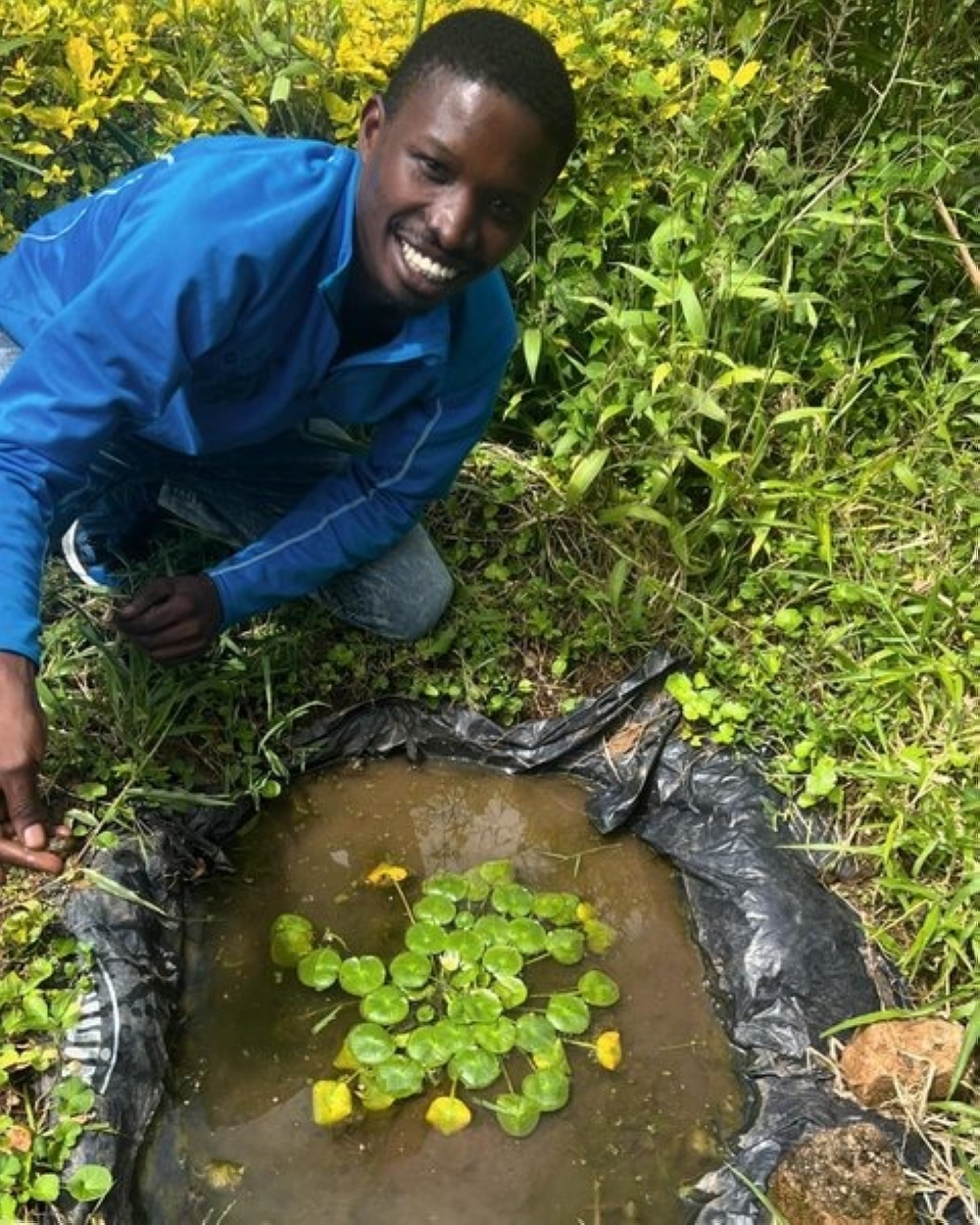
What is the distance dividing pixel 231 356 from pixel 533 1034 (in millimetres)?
1473

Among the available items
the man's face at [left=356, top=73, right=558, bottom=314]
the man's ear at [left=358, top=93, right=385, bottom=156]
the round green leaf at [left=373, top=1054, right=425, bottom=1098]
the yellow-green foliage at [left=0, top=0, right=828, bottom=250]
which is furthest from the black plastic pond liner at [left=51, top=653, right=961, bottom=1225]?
the yellow-green foliage at [left=0, top=0, right=828, bottom=250]

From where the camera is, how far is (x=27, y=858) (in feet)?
6.23

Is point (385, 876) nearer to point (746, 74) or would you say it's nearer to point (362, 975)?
point (362, 975)

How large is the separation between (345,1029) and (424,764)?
0.74 metres

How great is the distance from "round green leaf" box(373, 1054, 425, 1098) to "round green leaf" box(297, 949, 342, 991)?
0.71 feet

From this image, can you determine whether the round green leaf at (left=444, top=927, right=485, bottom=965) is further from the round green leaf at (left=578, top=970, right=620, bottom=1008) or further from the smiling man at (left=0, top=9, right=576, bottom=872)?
the smiling man at (left=0, top=9, right=576, bottom=872)

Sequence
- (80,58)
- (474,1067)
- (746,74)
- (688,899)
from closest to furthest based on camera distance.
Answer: (474,1067) → (688,899) → (80,58) → (746,74)

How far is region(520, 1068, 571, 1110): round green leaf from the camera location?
2.20 meters

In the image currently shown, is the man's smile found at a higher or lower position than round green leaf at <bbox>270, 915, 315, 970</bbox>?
higher

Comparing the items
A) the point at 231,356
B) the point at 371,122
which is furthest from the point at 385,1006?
the point at 371,122

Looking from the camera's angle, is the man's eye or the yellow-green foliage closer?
the man's eye

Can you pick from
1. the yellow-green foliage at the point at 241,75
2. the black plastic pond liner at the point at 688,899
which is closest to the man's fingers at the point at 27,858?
the black plastic pond liner at the point at 688,899

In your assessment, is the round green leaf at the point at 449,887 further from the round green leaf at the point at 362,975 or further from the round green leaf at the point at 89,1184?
the round green leaf at the point at 89,1184

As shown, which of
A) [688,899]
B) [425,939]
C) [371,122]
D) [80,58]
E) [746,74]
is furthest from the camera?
[746,74]
